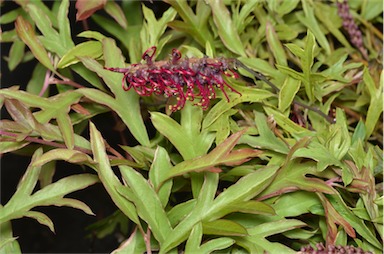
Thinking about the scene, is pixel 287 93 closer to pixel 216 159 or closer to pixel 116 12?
pixel 216 159

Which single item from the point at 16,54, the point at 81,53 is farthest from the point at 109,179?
the point at 16,54

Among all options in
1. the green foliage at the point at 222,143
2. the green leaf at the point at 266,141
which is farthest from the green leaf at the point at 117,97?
the green leaf at the point at 266,141

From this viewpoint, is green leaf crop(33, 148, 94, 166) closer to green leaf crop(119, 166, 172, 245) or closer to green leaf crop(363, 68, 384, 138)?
green leaf crop(119, 166, 172, 245)

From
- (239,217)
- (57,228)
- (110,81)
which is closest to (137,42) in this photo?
(110,81)

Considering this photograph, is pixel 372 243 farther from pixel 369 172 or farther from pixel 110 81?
pixel 110 81

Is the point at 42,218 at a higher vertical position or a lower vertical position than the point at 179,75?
lower

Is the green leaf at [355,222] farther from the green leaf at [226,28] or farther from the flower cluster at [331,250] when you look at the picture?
the green leaf at [226,28]
